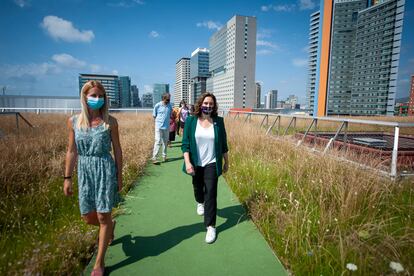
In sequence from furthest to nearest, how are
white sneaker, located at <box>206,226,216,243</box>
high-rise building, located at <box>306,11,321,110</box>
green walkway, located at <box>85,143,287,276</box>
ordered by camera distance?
1. high-rise building, located at <box>306,11,321,110</box>
2. white sneaker, located at <box>206,226,216,243</box>
3. green walkway, located at <box>85,143,287,276</box>

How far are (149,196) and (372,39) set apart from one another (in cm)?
9305

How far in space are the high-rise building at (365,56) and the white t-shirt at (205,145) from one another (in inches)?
2447

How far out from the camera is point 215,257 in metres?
2.60

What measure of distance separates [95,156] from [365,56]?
3724 inches

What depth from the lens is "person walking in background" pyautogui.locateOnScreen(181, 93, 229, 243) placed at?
2.98 meters

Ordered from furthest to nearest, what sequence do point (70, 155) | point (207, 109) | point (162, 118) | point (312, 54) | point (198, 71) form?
point (198, 71) → point (312, 54) → point (162, 118) → point (207, 109) → point (70, 155)

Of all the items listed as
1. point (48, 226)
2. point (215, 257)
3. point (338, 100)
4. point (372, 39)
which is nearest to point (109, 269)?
point (215, 257)

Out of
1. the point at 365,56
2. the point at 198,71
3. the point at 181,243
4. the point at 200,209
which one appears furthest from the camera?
the point at 198,71

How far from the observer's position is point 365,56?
75.7 meters

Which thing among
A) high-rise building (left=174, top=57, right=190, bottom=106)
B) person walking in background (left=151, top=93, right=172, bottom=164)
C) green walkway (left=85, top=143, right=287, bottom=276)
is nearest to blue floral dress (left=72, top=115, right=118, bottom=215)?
green walkway (left=85, top=143, right=287, bottom=276)

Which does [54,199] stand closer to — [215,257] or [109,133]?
[109,133]

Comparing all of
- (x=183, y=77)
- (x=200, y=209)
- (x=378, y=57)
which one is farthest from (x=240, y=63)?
(x=200, y=209)

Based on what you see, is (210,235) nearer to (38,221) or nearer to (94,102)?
(94,102)

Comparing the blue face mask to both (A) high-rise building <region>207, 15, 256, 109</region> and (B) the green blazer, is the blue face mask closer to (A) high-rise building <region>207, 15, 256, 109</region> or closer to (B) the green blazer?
(B) the green blazer
